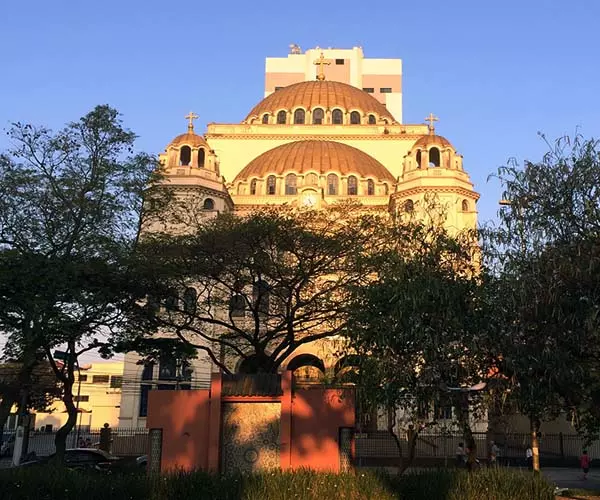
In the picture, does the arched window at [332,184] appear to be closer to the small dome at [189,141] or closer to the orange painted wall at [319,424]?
the small dome at [189,141]

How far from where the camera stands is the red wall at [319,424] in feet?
50.5

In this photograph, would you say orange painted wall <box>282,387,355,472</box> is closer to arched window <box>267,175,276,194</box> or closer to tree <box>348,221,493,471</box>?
tree <box>348,221,493,471</box>

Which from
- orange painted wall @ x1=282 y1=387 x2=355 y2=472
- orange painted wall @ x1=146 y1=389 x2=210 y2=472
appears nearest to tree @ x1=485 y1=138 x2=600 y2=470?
orange painted wall @ x1=282 y1=387 x2=355 y2=472

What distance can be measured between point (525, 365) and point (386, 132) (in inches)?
1635

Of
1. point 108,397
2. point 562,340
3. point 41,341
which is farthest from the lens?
point 108,397

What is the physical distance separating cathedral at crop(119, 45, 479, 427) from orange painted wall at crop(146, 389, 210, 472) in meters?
17.9

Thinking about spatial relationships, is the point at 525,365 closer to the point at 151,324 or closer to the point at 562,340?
the point at 562,340

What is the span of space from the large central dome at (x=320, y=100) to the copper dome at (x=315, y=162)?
266 inches

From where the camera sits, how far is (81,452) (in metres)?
21.8

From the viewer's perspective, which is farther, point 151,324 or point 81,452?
point 151,324

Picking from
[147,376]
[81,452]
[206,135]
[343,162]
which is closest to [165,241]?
[81,452]

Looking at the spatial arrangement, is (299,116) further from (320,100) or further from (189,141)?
(189,141)

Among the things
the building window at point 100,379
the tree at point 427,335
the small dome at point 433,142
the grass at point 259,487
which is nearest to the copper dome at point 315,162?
the small dome at point 433,142

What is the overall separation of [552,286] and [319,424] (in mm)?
6047
